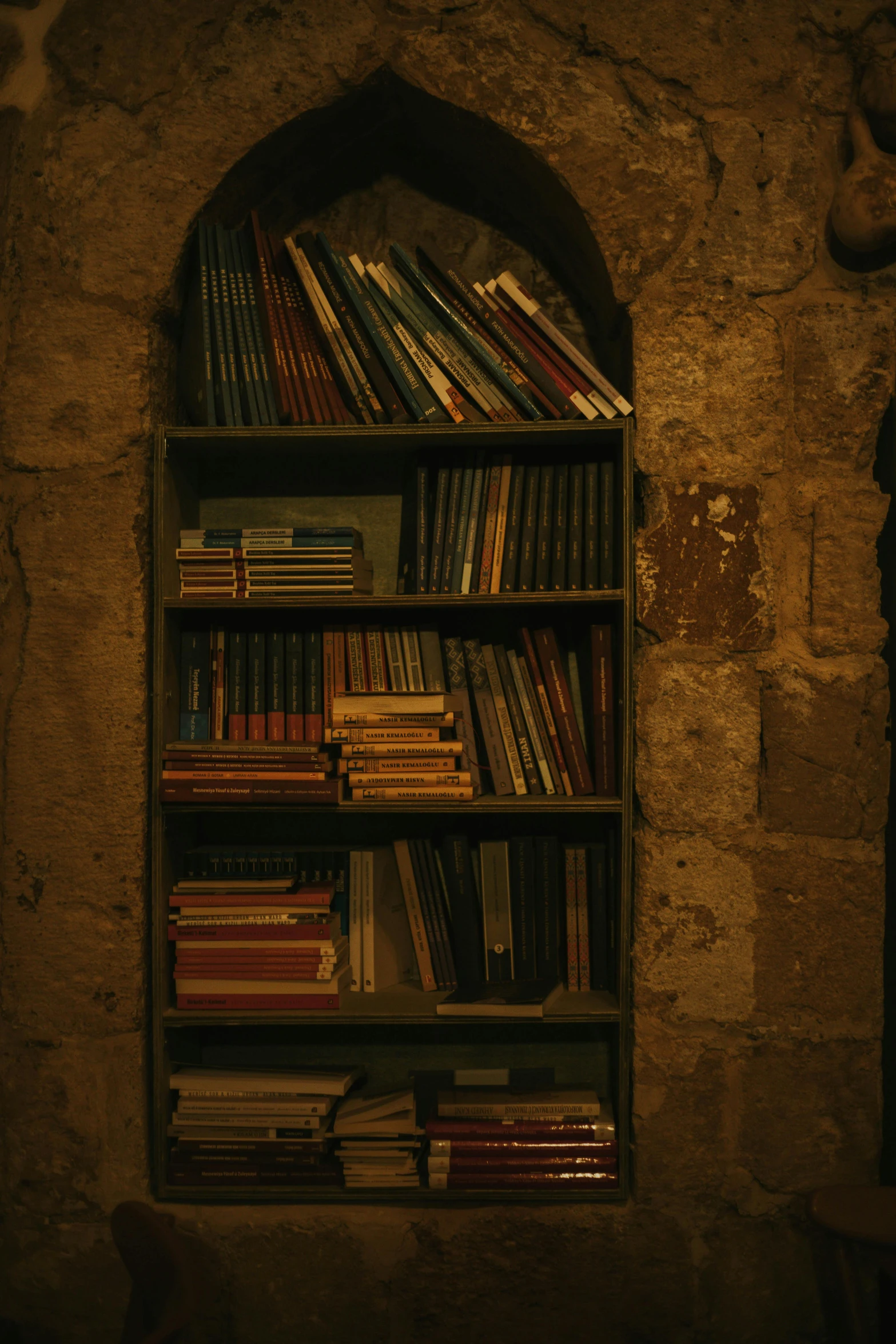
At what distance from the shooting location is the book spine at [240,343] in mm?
1879

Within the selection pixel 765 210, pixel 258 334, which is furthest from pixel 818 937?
pixel 258 334

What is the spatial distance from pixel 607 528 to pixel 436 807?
0.70 m

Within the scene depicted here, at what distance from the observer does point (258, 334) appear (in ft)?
6.25

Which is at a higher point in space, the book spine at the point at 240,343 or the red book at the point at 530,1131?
the book spine at the point at 240,343

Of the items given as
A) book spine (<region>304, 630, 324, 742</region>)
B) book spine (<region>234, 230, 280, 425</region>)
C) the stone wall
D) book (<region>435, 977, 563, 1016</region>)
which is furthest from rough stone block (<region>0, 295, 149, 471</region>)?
book (<region>435, 977, 563, 1016</region>)

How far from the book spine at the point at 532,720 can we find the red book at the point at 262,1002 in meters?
0.65

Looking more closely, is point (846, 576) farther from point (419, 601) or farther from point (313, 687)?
point (313, 687)

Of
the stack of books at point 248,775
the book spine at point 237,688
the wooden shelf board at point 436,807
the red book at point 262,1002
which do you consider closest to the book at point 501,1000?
the red book at point 262,1002

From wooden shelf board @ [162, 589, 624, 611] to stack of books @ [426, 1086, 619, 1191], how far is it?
3.54 feet

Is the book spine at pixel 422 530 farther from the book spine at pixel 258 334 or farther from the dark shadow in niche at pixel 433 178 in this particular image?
the dark shadow in niche at pixel 433 178

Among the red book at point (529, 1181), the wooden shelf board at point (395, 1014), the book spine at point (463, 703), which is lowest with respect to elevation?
the red book at point (529, 1181)

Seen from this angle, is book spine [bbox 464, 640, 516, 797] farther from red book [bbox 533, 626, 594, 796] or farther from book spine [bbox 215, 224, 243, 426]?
book spine [bbox 215, 224, 243, 426]

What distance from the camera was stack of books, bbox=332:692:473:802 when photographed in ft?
5.97

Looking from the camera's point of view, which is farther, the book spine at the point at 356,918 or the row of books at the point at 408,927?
the book spine at the point at 356,918
